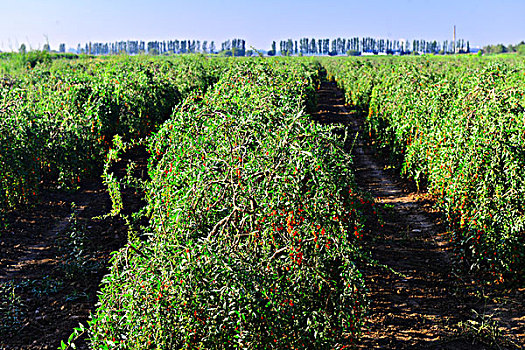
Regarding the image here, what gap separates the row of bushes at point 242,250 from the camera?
3.40 meters

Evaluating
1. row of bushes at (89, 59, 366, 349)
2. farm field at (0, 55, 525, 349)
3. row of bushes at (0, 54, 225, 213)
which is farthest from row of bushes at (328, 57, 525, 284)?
row of bushes at (0, 54, 225, 213)

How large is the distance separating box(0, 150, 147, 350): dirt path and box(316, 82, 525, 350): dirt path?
4.00 metres

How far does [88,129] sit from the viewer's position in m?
12.3

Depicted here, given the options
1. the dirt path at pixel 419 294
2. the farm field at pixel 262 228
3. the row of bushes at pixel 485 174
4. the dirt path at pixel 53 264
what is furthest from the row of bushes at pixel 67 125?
the row of bushes at pixel 485 174

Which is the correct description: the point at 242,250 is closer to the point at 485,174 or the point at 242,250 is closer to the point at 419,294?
the point at 419,294

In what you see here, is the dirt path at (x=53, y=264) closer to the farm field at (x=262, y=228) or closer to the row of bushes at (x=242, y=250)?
the farm field at (x=262, y=228)

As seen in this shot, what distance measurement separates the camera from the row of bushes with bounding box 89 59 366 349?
3402 millimetres

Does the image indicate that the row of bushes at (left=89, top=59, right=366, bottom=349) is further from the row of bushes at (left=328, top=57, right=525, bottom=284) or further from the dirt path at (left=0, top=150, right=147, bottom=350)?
the row of bushes at (left=328, top=57, right=525, bottom=284)

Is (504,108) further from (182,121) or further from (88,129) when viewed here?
(88,129)

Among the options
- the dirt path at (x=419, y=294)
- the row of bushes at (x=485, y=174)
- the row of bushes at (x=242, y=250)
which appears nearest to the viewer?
the row of bushes at (x=242, y=250)

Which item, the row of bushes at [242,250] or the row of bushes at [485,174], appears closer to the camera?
the row of bushes at [242,250]

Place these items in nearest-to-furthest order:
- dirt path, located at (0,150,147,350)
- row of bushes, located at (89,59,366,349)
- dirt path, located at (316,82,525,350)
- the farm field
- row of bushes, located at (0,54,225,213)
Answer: row of bushes, located at (89,59,366,349) → the farm field → dirt path, located at (316,82,525,350) → dirt path, located at (0,150,147,350) → row of bushes, located at (0,54,225,213)

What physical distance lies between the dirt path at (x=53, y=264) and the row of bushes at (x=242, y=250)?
2.16 m

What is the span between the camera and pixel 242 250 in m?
4.45
